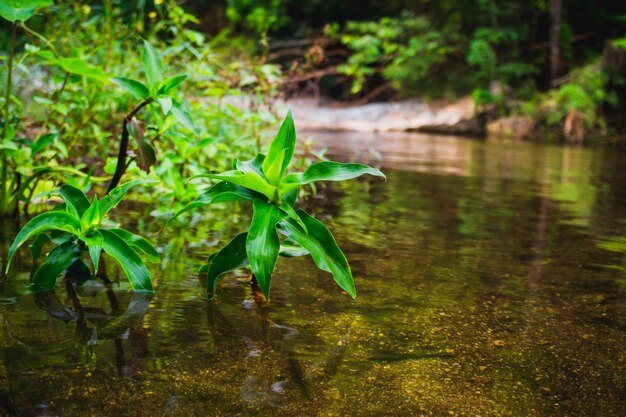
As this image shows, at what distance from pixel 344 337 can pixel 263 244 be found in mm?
228

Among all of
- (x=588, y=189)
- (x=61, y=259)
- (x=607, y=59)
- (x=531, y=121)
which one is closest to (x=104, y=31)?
(x=61, y=259)

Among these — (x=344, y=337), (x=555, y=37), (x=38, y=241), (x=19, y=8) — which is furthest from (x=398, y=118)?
(x=344, y=337)

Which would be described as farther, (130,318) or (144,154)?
(144,154)

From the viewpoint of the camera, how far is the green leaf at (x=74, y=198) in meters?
1.24

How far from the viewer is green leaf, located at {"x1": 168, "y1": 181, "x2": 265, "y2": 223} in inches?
43.8

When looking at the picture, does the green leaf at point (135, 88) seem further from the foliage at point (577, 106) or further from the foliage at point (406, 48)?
the foliage at point (406, 48)

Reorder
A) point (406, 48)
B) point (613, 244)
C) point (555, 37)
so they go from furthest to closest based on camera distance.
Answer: point (406, 48)
point (555, 37)
point (613, 244)

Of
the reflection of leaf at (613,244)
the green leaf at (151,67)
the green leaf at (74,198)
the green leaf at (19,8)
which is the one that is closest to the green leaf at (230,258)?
the green leaf at (74,198)

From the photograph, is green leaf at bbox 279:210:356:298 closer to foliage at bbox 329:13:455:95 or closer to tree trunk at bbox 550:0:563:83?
foliage at bbox 329:13:455:95

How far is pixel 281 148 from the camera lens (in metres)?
1.16

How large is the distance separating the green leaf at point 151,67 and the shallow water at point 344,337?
46 centimetres

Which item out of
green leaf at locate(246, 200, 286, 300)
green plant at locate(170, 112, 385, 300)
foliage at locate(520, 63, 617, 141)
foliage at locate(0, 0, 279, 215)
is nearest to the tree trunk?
foliage at locate(520, 63, 617, 141)

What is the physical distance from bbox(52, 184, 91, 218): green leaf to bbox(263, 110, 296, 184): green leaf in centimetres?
42

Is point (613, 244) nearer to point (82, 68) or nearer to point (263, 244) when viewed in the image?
point (263, 244)
